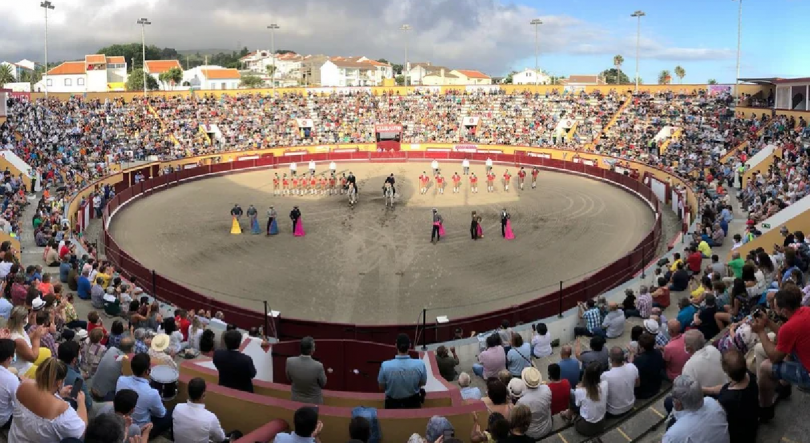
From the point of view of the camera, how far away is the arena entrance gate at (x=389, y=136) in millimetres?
58031

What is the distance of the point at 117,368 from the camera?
796cm

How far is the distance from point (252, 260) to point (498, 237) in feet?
33.0

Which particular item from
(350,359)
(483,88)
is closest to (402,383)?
(350,359)

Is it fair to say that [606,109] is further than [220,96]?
No

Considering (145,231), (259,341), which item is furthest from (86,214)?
(259,341)

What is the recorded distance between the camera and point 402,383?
7.85 m

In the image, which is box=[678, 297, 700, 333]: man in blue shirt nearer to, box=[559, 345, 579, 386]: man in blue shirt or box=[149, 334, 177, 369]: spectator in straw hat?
box=[559, 345, 579, 386]: man in blue shirt

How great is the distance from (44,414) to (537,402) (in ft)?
17.0

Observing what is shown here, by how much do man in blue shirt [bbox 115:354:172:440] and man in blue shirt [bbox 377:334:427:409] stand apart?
99.9 inches

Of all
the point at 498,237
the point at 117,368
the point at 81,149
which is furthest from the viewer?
the point at 81,149

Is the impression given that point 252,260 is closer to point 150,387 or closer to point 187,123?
point 150,387

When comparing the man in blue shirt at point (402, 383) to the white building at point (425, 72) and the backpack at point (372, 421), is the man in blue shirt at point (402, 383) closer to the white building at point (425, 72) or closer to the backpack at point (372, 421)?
the backpack at point (372, 421)

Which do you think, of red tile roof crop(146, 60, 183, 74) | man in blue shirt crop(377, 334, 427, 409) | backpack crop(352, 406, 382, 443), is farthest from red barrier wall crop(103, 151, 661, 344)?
red tile roof crop(146, 60, 183, 74)

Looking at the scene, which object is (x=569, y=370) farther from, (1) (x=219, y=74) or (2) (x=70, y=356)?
(1) (x=219, y=74)
